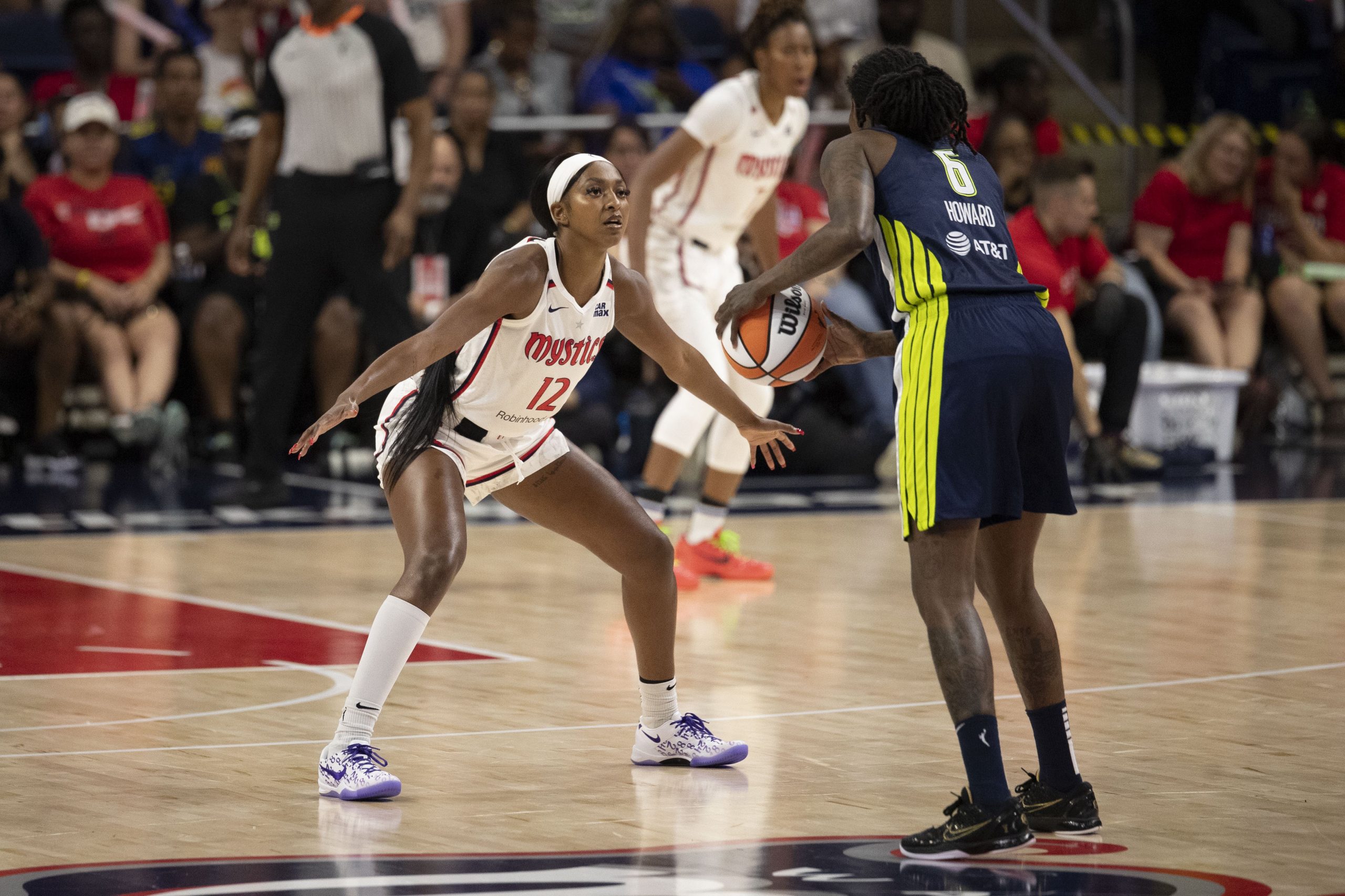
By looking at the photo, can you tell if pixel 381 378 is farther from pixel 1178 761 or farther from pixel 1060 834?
pixel 1178 761

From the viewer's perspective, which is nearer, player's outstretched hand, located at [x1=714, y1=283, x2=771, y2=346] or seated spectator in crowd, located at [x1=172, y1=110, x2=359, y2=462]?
player's outstretched hand, located at [x1=714, y1=283, x2=771, y2=346]

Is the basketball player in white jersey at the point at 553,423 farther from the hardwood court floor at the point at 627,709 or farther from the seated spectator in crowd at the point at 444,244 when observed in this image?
the seated spectator in crowd at the point at 444,244

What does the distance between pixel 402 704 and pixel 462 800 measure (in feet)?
3.90

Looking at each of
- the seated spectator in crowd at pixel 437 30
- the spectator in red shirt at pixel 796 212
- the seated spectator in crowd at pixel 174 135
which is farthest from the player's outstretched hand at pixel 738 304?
the seated spectator in crowd at pixel 437 30

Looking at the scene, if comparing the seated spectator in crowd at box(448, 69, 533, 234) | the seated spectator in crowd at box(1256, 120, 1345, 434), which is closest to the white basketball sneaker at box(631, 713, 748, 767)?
the seated spectator in crowd at box(448, 69, 533, 234)

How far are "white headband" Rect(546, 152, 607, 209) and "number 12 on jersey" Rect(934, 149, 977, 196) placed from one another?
958 mm

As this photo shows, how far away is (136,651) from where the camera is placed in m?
6.65

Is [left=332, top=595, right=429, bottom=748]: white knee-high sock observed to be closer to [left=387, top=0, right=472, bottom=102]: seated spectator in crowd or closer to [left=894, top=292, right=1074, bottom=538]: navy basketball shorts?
[left=894, top=292, right=1074, bottom=538]: navy basketball shorts

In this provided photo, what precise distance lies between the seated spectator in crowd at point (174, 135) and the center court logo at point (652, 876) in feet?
29.1

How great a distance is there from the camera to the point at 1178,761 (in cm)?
512

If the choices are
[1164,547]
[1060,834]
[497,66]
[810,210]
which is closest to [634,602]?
[1060,834]

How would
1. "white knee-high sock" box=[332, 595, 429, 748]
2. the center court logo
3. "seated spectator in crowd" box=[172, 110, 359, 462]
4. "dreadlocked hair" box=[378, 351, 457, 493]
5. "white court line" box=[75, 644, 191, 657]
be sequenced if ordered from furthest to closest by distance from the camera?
"seated spectator in crowd" box=[172, 110, 359, 462]
"white court line" box=[75, 644, 191, 657]
"dreadlocked hair" box=[378, 351, 457, 493]
"white knee-high sock" box=[332, 595, 429, 748]
the center court logo

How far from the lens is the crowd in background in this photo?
1162cm

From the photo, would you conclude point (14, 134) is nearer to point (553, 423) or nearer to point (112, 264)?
point (112, 264)
